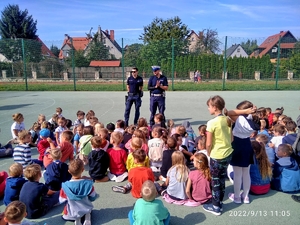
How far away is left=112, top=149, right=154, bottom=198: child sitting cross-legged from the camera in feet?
13.1

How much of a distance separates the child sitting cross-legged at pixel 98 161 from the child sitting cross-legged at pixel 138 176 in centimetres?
47

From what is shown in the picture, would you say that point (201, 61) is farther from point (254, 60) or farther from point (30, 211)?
point (30, 211)

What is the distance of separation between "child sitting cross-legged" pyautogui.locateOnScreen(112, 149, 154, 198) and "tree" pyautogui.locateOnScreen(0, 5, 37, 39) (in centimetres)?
4972

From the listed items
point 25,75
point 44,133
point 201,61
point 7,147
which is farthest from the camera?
point 201,61

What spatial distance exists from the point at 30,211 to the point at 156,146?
7.80ft

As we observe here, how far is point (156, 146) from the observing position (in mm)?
5004

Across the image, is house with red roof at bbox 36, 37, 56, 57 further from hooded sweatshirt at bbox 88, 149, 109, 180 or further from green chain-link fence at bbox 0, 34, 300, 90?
hooded sweatshirt at bbox 88, 149, 109, 180

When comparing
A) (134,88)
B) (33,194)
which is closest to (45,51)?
(134,88)

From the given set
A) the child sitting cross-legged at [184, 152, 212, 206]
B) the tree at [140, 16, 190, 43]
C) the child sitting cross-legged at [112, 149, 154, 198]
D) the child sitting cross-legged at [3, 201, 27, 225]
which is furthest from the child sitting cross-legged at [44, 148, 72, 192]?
the tree at [140, 16, 190, 43]

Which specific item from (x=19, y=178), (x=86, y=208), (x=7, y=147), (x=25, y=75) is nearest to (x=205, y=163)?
(x=86, y=208)

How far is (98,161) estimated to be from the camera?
459 cm

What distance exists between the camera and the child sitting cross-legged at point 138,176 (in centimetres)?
400
